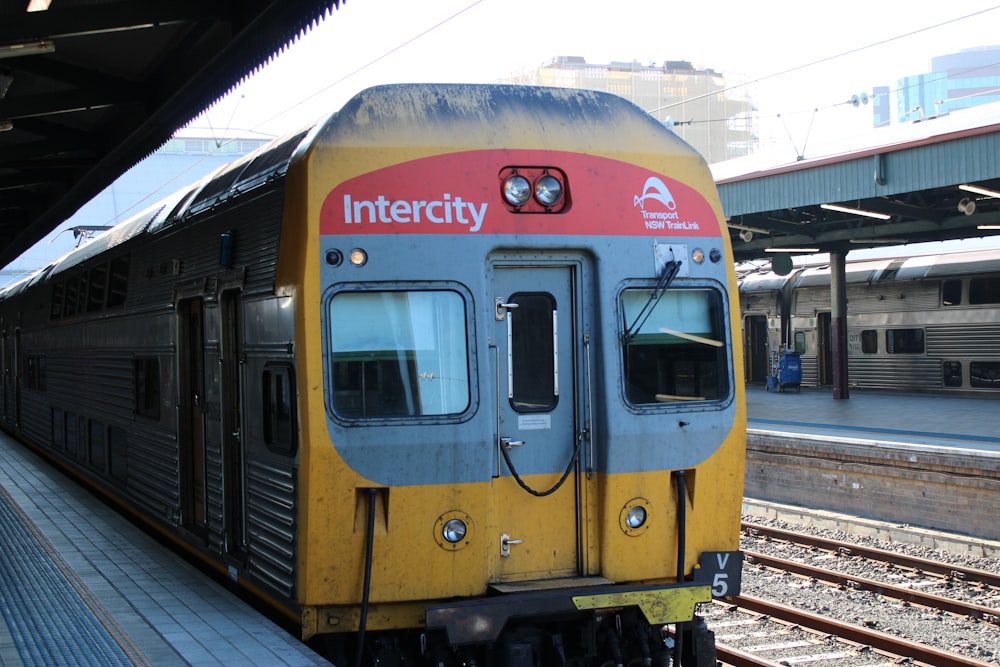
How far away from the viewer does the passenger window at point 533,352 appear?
19.2 feet

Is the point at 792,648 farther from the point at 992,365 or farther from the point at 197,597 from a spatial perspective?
the point at 992,365

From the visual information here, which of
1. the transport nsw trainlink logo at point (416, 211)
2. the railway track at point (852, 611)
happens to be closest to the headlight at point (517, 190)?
the transport nsw trainlink logo at point (416, 211)

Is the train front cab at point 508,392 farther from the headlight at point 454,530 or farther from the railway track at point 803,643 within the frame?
the railway track at point 803,643

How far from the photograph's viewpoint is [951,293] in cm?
2238

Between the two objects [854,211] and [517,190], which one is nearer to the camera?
[517,190]

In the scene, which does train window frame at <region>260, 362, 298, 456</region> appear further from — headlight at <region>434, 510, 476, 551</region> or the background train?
the background train

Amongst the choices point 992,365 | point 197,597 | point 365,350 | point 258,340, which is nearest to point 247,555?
point 197,597

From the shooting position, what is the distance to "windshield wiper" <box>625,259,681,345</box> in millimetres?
6027

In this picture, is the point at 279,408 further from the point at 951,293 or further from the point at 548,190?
the point at 951,293

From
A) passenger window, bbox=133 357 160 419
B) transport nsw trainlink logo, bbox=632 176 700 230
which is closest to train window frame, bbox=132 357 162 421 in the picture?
passenger window, bbox=133 357 160 419

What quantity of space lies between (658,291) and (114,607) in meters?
4.11

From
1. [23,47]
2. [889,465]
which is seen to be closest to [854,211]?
[889,465]

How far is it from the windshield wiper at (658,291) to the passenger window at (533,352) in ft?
1.71

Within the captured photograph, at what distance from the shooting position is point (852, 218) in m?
20.3
